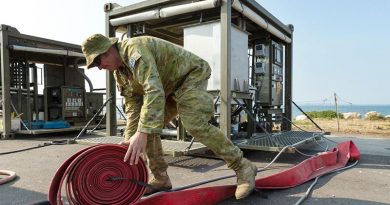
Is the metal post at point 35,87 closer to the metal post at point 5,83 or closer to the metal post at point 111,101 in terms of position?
the metal post at point 5,83

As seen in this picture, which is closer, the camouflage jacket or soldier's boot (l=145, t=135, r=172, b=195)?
the camouflage jacket

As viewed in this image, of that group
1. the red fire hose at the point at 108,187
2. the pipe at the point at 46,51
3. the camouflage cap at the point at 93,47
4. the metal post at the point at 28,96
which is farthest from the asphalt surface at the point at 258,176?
the metal post at the point at 28,96

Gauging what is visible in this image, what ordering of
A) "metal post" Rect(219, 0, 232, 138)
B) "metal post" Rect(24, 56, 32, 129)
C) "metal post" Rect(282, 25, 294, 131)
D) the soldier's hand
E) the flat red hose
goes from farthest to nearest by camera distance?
"metal post" Rect(24, 56, 32, 129), "metal post" Rect(282, 25, 294, 131), "metal post" Rect(219, 0, 232, 138), the flat red hose, the soldier's hand

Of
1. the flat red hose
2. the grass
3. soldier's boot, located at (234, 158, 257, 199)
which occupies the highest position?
soldier's boot, located at (234, 158, 257, 199)

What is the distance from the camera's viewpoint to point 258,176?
4043 mm

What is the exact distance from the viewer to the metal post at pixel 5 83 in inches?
316

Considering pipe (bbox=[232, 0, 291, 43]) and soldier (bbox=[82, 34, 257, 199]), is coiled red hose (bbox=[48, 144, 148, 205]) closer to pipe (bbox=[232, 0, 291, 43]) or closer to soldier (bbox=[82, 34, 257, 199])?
soldier (bbox=[82, 34, 257, 199])

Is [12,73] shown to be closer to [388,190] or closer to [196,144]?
[196,144]

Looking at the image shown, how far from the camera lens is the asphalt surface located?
9.86 feet

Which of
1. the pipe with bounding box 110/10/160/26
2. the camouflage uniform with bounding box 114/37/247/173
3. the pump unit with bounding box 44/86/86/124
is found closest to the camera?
the camouflage uniform with bounding box 114/37/247/173

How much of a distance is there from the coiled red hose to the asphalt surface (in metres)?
0.80

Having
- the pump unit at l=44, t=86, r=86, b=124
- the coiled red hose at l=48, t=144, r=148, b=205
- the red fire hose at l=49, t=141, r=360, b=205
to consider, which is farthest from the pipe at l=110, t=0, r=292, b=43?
the pump unit at l=44, t=86, r=86, b=124

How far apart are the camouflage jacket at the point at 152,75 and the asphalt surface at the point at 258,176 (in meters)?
1.12

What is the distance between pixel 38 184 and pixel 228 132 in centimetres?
281
